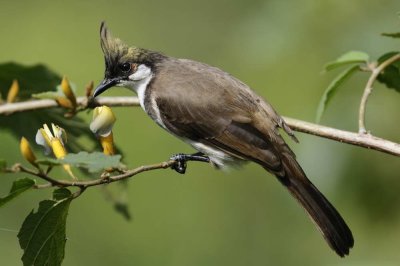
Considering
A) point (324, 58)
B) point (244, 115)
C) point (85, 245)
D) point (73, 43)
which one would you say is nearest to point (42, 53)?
point (73, 43)

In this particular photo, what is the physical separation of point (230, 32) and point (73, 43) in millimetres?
1736

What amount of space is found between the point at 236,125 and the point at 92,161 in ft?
4.73

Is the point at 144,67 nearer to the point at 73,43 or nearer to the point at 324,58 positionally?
the point at 324,58

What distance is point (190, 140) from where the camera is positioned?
156 inches

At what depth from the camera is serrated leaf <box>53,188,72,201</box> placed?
2.62m

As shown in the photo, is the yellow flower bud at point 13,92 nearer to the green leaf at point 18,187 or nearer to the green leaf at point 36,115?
the green leaf at point 36,115

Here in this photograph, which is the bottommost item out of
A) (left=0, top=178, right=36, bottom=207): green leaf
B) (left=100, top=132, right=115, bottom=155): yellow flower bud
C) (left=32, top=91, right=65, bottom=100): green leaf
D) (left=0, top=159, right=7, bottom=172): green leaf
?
(left=32, top=91, right=65, bottom=100): green leaf

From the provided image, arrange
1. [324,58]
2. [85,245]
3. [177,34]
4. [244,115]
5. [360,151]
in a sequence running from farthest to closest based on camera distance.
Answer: [177,34], [85,245], [324,58], [360,151], [244,115]

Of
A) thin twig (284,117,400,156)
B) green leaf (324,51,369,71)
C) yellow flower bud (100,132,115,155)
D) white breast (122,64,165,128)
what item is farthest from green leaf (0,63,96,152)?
green leaf (324,51,369,71)

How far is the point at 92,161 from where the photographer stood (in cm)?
248

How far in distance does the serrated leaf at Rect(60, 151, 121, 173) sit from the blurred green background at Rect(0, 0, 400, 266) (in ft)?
3.60

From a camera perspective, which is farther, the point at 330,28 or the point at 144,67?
the point at 330,28

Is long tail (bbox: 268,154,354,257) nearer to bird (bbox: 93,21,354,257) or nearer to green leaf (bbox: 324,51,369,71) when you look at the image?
bird (bbox: 93,21,354,257)

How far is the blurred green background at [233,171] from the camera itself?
15.1 feet
